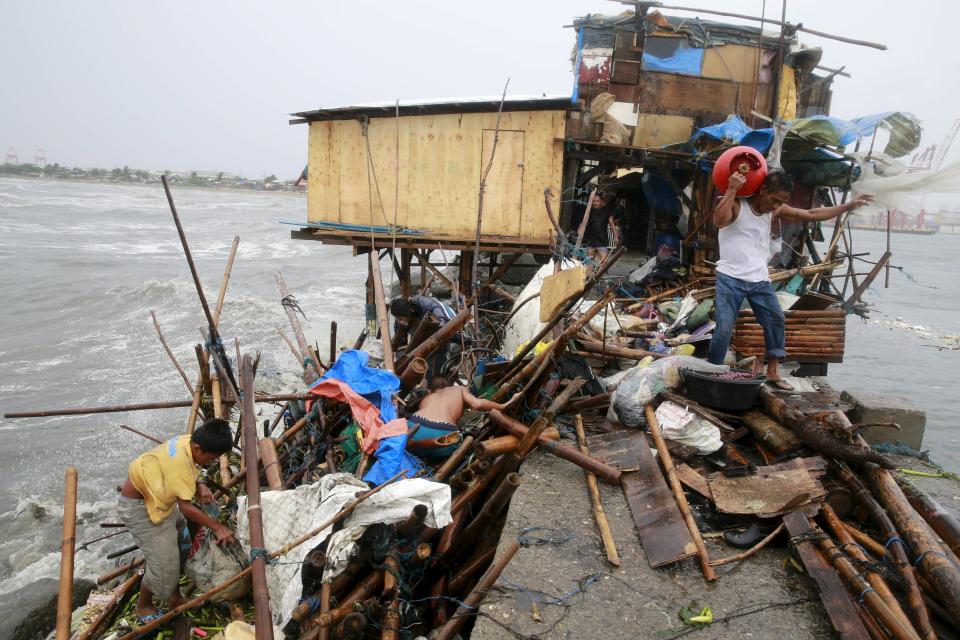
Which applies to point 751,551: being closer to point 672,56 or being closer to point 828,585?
point 828,585

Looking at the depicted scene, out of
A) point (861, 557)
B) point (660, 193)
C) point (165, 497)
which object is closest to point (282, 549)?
point (165, 497)

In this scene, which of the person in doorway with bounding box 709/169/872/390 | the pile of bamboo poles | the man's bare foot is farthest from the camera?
the pile of bamboo poles

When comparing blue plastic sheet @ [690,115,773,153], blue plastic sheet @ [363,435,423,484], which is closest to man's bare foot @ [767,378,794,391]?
blue plastic sheet @ [363,435,423,484]

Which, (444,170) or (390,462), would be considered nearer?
(390,462)

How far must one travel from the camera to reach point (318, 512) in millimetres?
3713

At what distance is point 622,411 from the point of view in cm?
470

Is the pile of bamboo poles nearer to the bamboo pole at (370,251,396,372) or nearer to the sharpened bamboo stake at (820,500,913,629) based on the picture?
the sharpened bamboo stake at (820,500,913,629)

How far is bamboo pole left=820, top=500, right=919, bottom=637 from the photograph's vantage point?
2.82m

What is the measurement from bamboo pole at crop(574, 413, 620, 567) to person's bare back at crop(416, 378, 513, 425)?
2.36 ft

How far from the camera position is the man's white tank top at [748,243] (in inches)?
201

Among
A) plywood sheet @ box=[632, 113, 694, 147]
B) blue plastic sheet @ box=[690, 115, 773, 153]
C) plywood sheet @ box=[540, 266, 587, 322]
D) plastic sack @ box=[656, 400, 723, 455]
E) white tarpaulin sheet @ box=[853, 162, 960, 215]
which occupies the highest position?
plywood sheet @ box=[632, 113, 694, 147]

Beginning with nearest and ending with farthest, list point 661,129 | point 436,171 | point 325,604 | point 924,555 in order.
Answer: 1. point 924,555
2. point 325,604
3. point 436,171
4. point 661,129

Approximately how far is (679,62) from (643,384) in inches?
388

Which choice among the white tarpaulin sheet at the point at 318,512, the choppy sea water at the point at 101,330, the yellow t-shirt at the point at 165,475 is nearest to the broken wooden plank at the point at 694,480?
the white tarpaulin sheet at the point at 318,512
